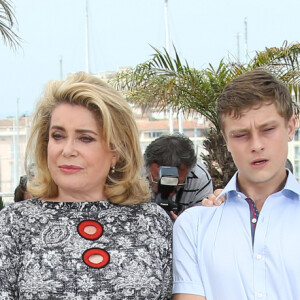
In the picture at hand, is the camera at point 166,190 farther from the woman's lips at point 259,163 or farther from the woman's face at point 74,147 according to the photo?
the woman's lips at point 259,163

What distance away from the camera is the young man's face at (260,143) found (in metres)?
2.47

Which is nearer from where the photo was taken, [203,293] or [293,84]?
[203,293]

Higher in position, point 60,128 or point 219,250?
point 60,128

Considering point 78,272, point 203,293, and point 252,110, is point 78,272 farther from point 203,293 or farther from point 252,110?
point 252,110

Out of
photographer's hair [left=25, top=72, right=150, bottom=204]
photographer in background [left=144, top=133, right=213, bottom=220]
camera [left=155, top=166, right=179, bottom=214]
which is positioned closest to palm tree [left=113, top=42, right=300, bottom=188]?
photographer in background [left=144, top=133, right=213, bottom=220]

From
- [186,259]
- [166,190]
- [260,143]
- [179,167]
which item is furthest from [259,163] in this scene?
[179,167]

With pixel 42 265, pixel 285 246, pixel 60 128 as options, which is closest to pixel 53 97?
pixel 60 128

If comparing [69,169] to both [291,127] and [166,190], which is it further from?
[166,190]

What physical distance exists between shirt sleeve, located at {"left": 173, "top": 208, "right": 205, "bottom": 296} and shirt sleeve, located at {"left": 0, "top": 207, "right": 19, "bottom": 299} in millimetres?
710

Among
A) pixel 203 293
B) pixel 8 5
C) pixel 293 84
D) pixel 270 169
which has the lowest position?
pixel 203 293

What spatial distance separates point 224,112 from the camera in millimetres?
2637

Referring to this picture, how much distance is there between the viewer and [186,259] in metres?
2.58

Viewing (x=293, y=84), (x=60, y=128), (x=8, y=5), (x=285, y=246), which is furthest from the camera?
(x=293, y=84)

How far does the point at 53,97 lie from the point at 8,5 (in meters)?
5.35
